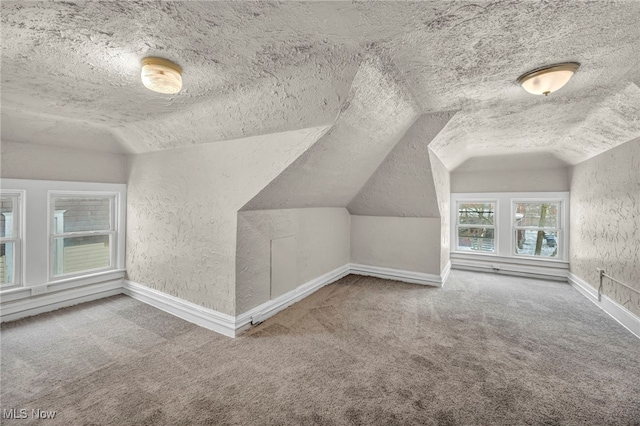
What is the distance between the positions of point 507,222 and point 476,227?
1.58 ft

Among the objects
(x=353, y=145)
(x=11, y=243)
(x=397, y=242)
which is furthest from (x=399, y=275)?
(x=11, y=243)

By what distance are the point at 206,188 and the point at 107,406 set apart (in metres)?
1.72

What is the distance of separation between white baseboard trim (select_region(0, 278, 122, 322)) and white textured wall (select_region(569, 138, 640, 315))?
565 cm

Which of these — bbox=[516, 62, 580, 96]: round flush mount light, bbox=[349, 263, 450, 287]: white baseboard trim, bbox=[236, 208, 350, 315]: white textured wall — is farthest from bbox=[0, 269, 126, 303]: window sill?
bbox=[516, 62, 580, 96]: round flush mount light

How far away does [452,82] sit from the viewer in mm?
1958

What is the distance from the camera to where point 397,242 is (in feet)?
13.8

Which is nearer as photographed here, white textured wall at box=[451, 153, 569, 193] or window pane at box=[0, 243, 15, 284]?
window pane at box=[0, 243, 15, 284]

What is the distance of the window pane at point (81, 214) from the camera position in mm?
3059

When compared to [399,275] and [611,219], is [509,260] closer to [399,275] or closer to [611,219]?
[611,219]

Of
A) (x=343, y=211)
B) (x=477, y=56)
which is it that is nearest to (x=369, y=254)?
(x=343, y=211)

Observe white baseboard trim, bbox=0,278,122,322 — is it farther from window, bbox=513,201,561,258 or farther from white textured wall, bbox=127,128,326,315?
window, bbox=513,201,561,258

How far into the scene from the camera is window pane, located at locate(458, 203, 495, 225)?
4.87m

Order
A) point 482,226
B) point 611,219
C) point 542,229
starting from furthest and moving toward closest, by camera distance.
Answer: point 482,226 → point 542,229 → point 611,219

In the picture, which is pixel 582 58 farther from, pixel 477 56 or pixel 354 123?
pixel 354 123
